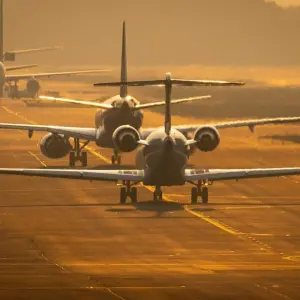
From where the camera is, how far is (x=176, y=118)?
15688 centimetres

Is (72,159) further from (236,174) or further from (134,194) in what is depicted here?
(236,174)

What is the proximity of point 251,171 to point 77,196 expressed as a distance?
10055 mm

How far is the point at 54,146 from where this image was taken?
10025cm

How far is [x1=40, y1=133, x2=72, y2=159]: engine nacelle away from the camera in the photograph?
3944 inches

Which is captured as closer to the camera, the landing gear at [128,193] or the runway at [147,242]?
the runway at [147,242]

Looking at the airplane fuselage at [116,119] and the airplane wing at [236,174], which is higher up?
the airplane fuselage at [116,119]

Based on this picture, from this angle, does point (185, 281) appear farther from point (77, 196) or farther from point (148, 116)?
point (148, 116)

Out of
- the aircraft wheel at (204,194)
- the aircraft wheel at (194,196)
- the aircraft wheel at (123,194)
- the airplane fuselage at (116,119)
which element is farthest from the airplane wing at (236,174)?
the airplane fuselage at (116,119)

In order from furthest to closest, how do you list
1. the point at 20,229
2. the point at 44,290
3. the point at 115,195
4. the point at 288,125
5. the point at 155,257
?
the point at 288,125, the point at 115,195, the point at 20,229, the point at 155,257, the point at 44,290

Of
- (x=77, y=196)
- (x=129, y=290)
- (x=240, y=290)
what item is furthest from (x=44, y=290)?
(x=77, y=196)

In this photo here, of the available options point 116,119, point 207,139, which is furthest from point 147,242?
point 116,119

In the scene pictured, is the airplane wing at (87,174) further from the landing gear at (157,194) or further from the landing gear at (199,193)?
the landing gear at (199,193)

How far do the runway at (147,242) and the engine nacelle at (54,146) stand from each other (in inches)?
79.4

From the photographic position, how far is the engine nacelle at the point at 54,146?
100 m
